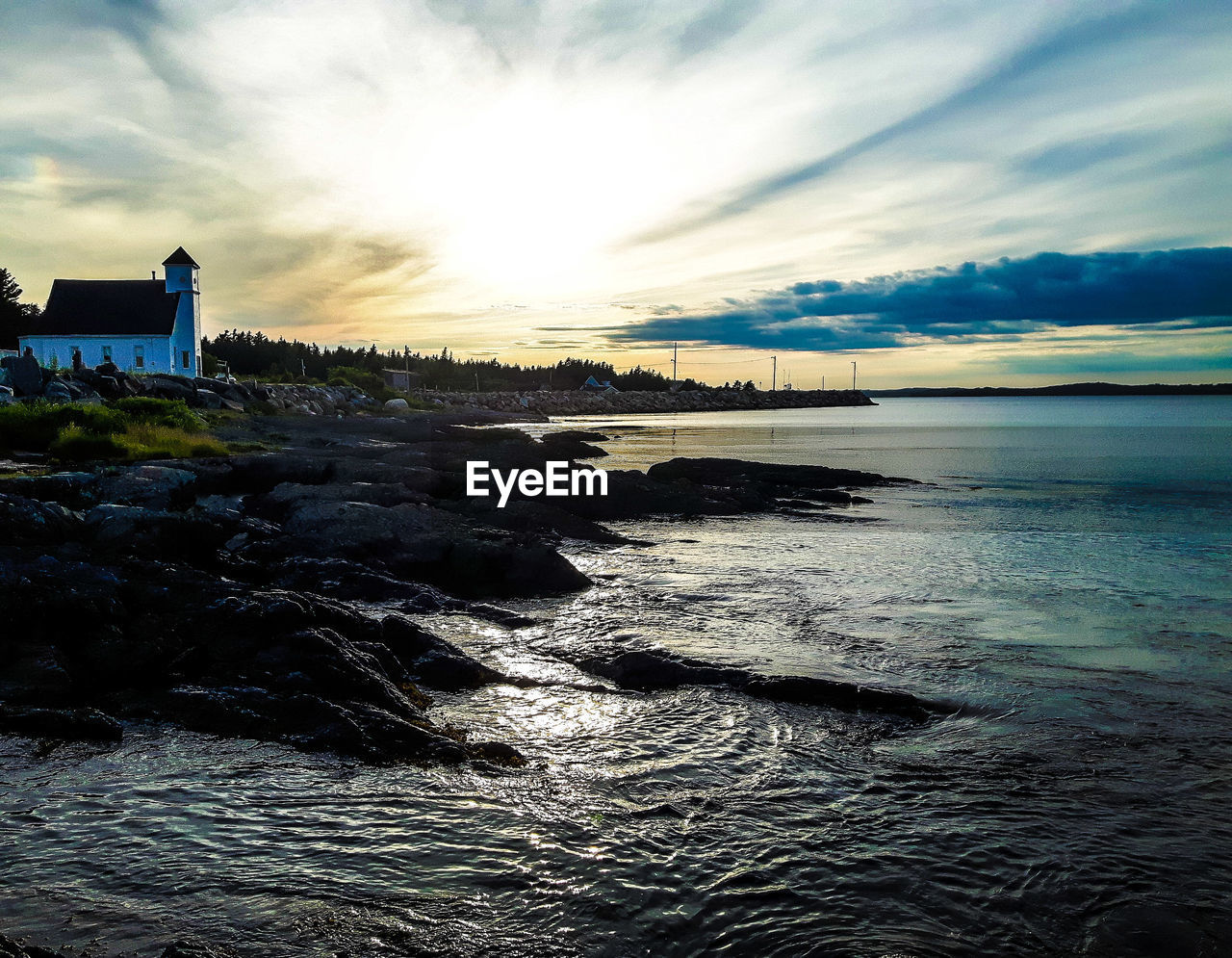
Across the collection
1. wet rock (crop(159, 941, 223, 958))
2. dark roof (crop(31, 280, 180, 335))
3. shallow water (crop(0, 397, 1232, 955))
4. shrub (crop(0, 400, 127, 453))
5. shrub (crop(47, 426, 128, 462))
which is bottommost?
shallow water (crop(0, 397, 1232, 955))

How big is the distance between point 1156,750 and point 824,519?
16.1 meters

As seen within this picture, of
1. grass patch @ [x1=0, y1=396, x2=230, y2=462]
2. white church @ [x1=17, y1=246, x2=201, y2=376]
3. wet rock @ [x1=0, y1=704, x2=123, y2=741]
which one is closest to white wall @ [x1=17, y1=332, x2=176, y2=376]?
white church @ [x1=17, y1=246, x2=201, y2=376]

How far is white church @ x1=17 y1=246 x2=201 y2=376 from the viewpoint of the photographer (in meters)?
57.8

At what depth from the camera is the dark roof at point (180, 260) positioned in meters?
62.2

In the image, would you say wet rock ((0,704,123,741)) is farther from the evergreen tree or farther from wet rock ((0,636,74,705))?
the evergreen tree

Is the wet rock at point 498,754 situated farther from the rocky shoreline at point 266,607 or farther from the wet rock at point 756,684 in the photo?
the wet rock at point 756,684

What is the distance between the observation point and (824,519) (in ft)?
75.9

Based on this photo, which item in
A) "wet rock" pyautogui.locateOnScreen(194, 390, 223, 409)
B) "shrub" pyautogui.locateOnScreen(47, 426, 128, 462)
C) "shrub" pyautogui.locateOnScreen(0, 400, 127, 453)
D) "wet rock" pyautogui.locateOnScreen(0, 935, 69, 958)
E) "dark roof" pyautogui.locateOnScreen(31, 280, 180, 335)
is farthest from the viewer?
"dark roof" pyautogui.locateOnScreen(31, 280, 180, 335)

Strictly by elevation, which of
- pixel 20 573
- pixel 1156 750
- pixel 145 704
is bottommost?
pixel 1156 750

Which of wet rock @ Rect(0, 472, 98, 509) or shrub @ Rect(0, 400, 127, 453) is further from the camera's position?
shrub @ Rect(0, 400, 127, 453)

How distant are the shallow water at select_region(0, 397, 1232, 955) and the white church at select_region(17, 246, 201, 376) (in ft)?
195

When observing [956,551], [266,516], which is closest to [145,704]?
[266,516]

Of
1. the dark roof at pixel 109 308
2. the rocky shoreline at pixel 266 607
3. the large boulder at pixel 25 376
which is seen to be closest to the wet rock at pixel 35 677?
the rocky shoreline at pixel 266 607

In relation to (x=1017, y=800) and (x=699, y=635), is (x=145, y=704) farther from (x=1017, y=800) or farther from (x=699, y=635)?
(x=1017, y=800)
